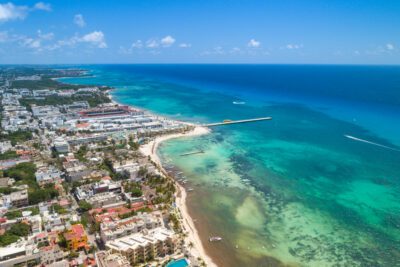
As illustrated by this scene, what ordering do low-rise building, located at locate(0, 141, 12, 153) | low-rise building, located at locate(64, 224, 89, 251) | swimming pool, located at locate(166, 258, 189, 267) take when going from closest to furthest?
swimming pool, located at locate(166, 258, 189, 267) < low-rise building, located at locate(64, 224, 89, 251) < low-rise building, located at locate(0, 141, 12, 153)

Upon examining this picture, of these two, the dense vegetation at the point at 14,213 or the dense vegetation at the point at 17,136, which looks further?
the dense vegetation at the point at 17,136

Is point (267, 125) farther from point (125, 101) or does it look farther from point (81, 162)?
point (125, 101)

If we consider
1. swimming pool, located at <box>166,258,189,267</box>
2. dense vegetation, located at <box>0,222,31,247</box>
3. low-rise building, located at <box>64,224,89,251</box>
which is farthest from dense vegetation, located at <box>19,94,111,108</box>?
swimming pool, located at <box>166,258,189,267</box>

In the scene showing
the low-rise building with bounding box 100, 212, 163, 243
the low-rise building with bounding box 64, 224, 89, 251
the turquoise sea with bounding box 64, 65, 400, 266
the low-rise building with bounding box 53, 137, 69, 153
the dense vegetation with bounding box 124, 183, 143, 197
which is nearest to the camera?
the low-rise building with bounding box 64, 224, 89, 251

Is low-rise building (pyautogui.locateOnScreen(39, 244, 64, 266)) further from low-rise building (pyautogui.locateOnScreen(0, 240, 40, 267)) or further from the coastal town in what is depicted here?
low-rise building (pyautogui.locateOnScreen(0, 240, 40, 267))

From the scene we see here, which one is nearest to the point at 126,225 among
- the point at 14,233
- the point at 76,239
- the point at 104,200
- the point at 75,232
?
the point at 76,239

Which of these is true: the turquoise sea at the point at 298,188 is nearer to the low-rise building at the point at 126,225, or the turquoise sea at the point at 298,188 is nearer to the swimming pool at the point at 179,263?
the swimming pool at the point at 179,263

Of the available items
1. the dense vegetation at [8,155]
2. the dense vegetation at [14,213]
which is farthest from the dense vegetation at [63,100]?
the dense vegetation at [14,213]
